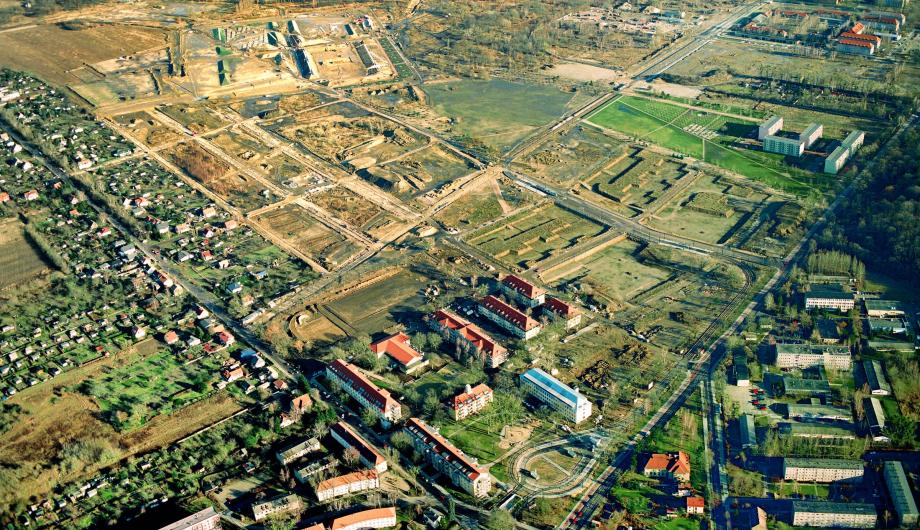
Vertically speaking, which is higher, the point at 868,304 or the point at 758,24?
the point at 758,24

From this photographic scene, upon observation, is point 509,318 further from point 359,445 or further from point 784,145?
point 784,145

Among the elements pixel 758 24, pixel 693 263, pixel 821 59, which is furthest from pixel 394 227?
pixel 758 24

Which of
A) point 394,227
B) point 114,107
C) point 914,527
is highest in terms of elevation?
point 114,107

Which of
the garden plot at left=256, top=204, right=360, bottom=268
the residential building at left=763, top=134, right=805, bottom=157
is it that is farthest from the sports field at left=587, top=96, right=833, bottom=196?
the garden plot at left=256, top=204, right=360, bottom=268

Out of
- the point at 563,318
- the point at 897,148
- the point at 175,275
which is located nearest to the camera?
the point at 563,318

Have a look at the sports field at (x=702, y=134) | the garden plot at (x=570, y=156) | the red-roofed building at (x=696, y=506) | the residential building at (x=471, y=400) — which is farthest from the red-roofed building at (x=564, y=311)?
the sports field at (x=702, y=134)

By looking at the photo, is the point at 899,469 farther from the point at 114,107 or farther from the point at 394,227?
the point at 114,107
